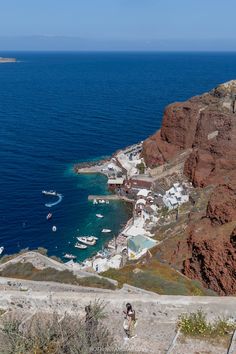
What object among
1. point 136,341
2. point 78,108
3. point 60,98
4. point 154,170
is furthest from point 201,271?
point 60,98

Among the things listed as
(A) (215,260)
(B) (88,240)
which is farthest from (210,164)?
(A) (215,260)

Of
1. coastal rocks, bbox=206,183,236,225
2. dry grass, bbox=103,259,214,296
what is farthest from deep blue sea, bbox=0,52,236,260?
dry grass, bbox=103,259,214,296

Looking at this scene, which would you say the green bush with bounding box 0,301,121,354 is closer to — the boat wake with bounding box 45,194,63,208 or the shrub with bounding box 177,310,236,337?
the shrub with bounding box 177,310,236,337

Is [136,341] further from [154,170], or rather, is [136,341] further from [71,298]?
[154,170]

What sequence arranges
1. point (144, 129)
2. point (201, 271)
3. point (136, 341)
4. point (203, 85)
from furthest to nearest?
1. point (203, 85)
2. point (144, 129)
3. point (201, 271)
4. point (136, 341)

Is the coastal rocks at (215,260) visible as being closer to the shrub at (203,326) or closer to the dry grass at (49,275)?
the dry grass at (49,275)
